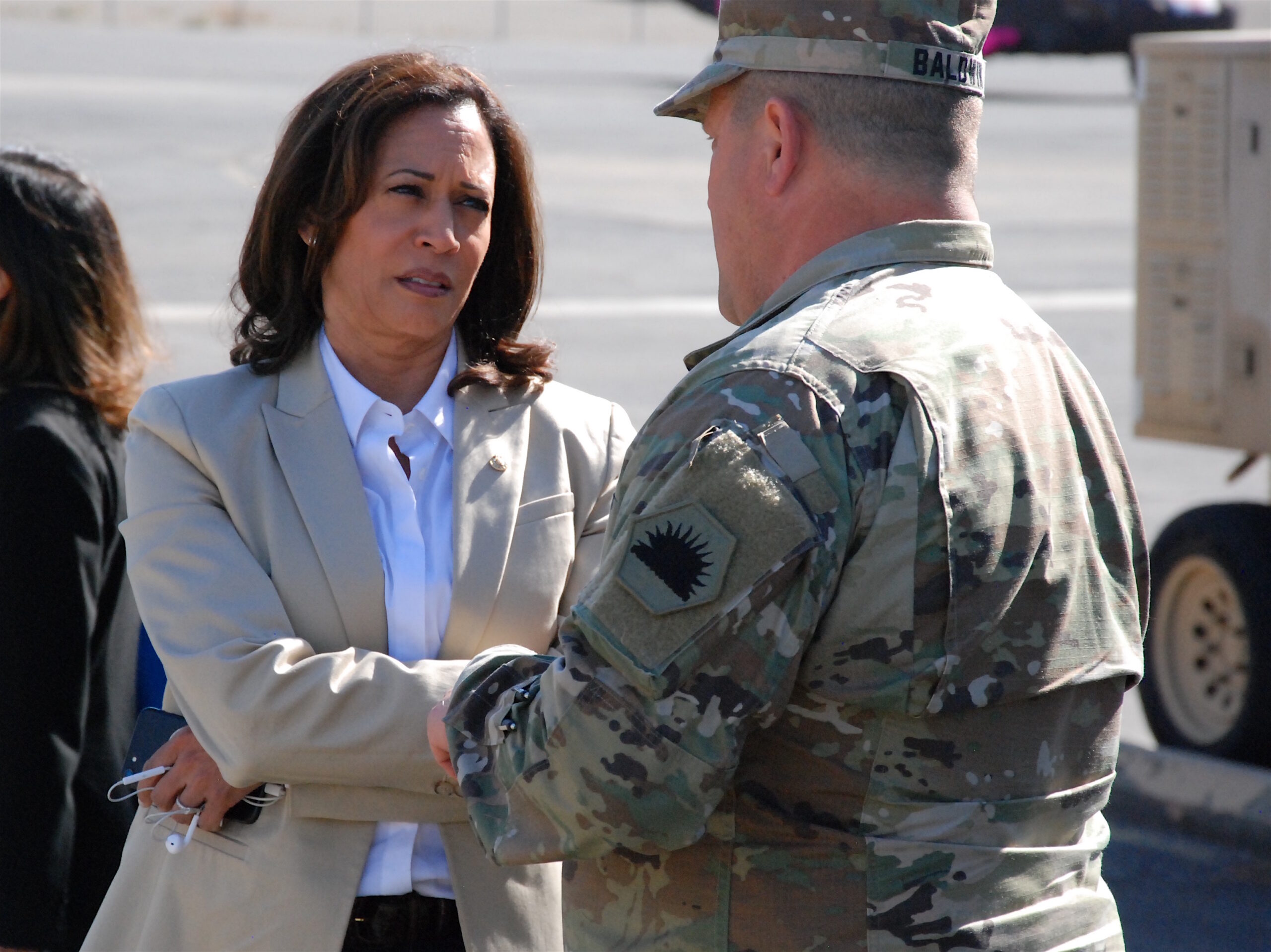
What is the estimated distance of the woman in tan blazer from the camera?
2.46 meters

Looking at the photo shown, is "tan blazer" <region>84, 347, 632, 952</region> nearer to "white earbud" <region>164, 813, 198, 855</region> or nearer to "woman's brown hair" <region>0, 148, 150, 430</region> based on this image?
"white earbud" <region>164, 813, 198, 855</region>

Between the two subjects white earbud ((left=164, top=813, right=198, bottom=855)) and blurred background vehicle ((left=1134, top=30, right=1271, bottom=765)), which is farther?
blurred background vehicle ((left=1134, top=30, right=1271, bottom=765))

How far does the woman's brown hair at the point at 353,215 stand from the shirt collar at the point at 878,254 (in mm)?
927

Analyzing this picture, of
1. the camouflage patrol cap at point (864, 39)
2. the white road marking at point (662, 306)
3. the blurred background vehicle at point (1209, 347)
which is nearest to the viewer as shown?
the camouflage patrol cap at point (864, 39)

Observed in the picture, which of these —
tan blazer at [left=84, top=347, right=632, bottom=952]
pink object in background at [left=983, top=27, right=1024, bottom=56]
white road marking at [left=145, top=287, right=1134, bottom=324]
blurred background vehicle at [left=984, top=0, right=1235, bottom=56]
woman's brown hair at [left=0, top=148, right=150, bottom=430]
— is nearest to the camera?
tan blazer at [left=84, top=347, right=632, bottom=952]

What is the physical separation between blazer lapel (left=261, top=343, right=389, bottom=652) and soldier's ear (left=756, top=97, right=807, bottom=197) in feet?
3.05

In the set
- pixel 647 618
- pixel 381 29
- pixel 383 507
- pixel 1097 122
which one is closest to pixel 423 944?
pixel 383 507

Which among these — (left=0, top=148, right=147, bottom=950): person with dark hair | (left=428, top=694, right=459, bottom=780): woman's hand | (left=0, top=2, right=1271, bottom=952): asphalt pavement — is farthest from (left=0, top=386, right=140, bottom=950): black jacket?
(left=428, top=694, right=459, bottom=780): woman's hand

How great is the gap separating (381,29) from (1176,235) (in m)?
34.7

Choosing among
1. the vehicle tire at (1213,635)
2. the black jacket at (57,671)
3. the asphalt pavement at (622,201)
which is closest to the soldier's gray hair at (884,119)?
the asphalt pavement at (622,201)

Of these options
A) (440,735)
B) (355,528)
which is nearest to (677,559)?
(440,735)

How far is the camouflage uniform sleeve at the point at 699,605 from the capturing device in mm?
1798

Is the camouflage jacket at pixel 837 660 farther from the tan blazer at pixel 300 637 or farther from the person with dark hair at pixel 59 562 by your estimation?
the person with dark hair at pixel 59 562

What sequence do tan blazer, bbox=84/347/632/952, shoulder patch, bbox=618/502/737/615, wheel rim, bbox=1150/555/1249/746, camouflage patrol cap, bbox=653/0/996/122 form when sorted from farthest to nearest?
1. wheel rim, bbox=1150/555/1249/746
2. tan blazer, bbox=84/347/632/952
3. camouflage patrol cap, bbox=653/0/996/122
4. shoulder patch, bbox=618/502/737/615
